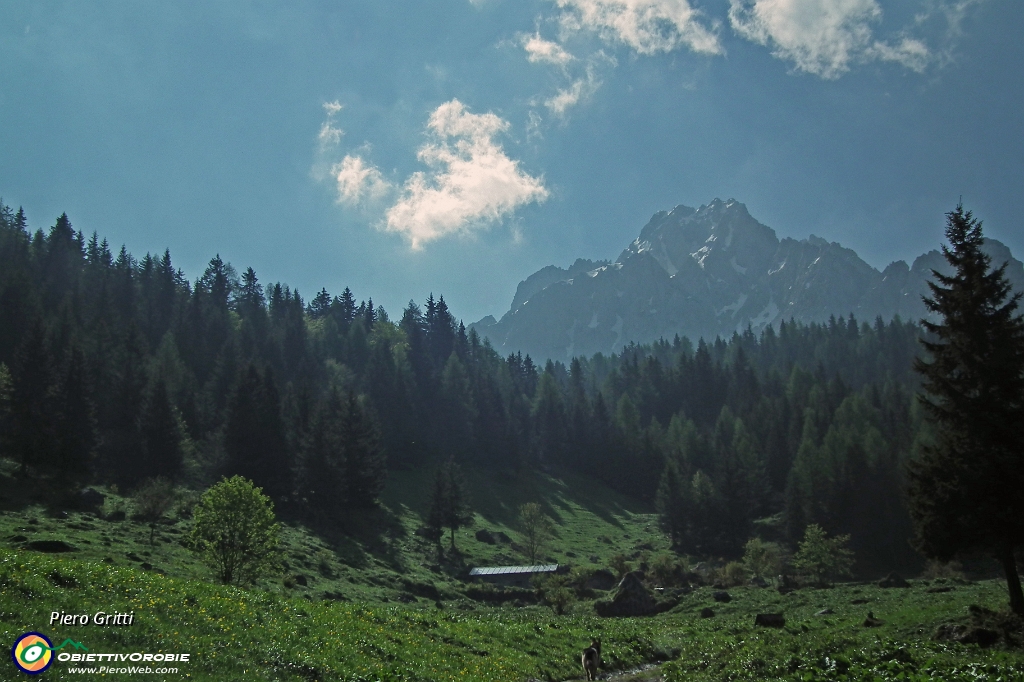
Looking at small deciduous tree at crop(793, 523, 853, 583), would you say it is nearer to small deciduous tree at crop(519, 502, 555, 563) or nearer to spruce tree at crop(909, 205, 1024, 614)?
small deciduous tree at crop(519, 502, 555, 563)

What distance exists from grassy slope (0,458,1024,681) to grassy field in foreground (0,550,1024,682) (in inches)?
2.4

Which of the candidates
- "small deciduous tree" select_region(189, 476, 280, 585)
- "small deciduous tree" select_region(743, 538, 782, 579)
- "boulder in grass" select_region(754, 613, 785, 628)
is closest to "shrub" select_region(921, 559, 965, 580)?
"small deciduous tree" select_region(743, 538, 782, 579)

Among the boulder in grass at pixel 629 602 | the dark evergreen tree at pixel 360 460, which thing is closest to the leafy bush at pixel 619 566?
the boulder in grass at pixel 629 602

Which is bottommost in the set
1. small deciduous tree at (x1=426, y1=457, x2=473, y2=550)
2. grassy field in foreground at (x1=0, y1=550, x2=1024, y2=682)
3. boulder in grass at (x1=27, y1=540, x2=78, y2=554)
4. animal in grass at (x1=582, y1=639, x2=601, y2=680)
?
animal in grass at (x1=582, y1=639, x2=601, y2=680)

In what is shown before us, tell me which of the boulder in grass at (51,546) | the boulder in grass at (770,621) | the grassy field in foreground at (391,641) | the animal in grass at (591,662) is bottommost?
the boulder in grass at (770,621)

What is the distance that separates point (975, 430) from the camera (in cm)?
2477

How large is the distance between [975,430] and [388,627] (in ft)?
77.6

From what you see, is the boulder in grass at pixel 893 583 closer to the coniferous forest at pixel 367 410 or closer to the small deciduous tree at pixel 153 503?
the coniferous forest at pixel 367 410

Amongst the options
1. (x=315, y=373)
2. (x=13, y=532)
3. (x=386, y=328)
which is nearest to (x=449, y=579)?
(x=13, y=532)

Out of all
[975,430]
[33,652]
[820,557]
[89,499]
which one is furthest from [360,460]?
[33,652]

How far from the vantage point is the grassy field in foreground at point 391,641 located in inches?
593

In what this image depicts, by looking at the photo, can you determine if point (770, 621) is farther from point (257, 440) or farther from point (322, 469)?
point (257, 440)

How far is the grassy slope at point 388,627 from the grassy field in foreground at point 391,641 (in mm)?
60

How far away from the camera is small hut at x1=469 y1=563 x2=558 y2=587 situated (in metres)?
69.8
